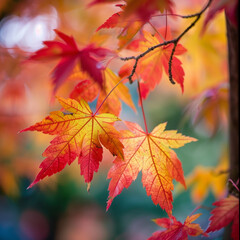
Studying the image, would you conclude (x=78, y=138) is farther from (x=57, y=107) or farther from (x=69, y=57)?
(x=57, y=107)

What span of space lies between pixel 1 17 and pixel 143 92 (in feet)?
3.42

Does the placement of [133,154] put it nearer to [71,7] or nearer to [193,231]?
[193,231]

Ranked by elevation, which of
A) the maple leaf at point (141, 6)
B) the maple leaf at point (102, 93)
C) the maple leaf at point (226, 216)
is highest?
the maple leaf at point (141, 6)

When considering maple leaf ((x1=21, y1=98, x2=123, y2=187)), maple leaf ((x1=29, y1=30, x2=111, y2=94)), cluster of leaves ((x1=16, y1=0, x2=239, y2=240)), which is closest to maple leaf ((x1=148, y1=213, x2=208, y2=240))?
cluster of leaves ((x1=16, y1=0, x2=239, y2=240))

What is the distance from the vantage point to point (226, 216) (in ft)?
1.39

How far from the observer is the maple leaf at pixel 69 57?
45 cm

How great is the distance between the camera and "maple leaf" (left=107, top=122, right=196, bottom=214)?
0.46 metres

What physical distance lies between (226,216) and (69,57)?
0.43m

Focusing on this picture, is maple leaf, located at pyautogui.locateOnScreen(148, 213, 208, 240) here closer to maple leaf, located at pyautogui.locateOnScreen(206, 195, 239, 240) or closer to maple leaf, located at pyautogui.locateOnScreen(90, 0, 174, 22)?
maple leaf, located at pyautogui.locateOnScreen(206, 195, 239, 240)

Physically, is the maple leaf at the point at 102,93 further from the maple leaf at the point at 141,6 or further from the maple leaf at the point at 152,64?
the maple leaf at the point at 141,6

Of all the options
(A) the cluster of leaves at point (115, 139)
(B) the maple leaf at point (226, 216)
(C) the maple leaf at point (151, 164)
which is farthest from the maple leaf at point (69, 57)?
(B) the maple leaf at point (226, 216)

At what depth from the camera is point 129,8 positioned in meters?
0.31

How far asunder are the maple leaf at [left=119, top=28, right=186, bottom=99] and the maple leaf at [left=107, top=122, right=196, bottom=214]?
12 centimetres

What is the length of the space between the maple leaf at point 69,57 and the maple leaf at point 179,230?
1.09ft
